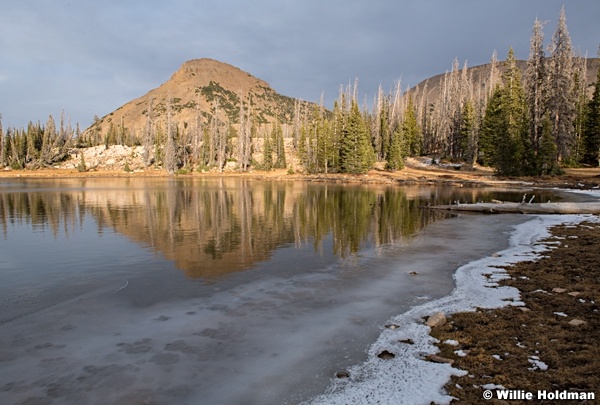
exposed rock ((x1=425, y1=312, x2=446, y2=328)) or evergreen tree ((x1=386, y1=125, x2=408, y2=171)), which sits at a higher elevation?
evergreen tree ((x1=386, y1=125, x2=408, y2=171))

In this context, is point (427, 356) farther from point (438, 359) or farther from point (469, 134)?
point (469, 134)

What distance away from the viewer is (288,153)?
115500 millimetres

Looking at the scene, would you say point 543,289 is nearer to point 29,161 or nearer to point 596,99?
point 596,99

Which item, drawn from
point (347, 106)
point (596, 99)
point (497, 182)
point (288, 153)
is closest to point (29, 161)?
point (288, 153)

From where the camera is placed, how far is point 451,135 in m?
86.6

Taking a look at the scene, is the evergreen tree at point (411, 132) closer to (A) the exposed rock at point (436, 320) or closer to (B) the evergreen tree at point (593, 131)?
(B) the evergreen tree at point (593, 131)

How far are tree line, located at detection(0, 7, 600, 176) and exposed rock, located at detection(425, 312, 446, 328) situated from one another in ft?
180

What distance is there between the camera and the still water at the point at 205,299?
6980mm

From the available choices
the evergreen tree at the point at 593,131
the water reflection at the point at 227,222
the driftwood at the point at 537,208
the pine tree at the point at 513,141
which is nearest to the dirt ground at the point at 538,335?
the water reflection at the point at 227,222

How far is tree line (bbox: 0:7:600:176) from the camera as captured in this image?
58062 mm

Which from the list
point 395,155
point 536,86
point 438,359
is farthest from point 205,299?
point 395,155

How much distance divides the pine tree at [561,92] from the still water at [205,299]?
40575 millimetres

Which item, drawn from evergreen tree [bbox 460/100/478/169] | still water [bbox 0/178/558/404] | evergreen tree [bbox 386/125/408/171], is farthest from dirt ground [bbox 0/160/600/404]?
evergreen tree [bbox 386/125/408/171]

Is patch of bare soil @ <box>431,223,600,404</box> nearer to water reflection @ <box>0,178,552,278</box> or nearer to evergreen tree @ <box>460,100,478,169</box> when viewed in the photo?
water reflection @ <box>0,178,552,278</box>
